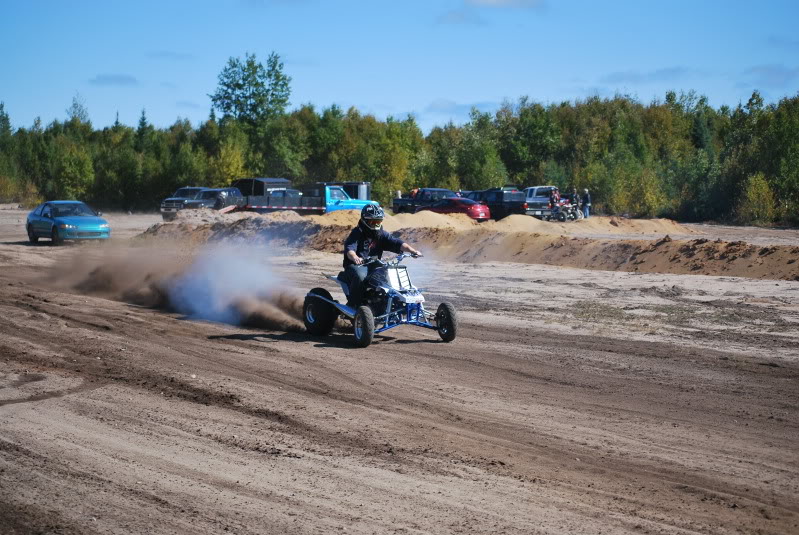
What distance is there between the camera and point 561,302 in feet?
59.2

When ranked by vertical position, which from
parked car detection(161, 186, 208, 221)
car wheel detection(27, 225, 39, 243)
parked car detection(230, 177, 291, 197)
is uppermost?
parked car detection(230, 177, 291, 197)

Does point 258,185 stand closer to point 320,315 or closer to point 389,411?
point 320,315

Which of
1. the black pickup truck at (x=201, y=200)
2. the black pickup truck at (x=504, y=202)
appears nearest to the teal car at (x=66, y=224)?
the black pickup truck at (x=201, y=200)

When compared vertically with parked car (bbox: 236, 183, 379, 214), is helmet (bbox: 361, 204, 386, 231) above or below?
below

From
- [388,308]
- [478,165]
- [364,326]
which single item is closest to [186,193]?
[478,165]

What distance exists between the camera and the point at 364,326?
40.1 feet

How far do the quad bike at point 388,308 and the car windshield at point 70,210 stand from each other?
895 inches

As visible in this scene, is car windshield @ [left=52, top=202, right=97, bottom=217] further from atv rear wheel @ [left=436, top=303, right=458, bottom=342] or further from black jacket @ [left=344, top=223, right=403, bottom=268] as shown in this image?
atv rear wheel @ [left=436, top=303, right=458, bottom=342]

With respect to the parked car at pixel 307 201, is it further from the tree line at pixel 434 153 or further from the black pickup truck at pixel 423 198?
the tree line at pixel 434 153

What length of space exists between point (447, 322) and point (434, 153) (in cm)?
5891

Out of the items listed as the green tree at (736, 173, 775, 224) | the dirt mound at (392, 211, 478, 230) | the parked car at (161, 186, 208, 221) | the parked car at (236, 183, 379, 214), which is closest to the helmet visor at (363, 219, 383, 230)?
the dirt mound at (392, 211, 478, 230)

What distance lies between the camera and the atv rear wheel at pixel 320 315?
13312 millimetres

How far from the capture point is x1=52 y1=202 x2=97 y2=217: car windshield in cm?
3292

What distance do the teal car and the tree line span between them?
1199 inches
